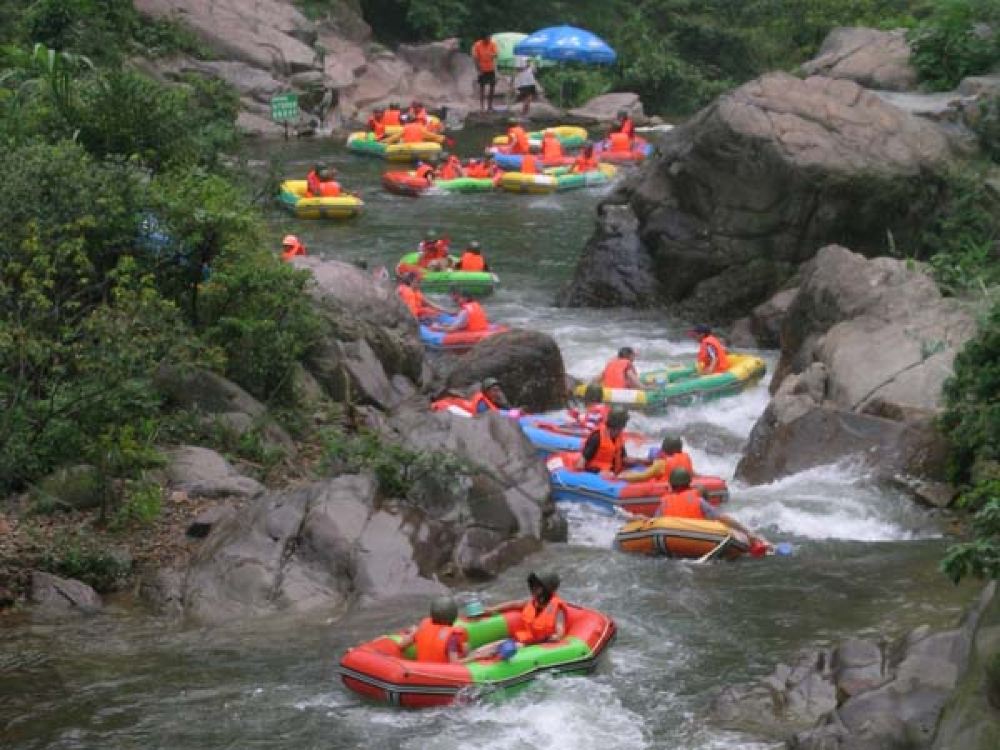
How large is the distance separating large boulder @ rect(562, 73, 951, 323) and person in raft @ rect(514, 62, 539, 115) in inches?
662

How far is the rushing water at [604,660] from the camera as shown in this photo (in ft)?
35.0

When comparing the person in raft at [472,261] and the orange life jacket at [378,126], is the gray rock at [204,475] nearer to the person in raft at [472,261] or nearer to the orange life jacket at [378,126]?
the person in raft at [472,261]

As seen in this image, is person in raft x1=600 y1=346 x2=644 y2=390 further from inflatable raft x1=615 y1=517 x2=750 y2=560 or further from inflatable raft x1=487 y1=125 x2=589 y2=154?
inflatable raft x1=487 y1=125 x2=589 y2=154

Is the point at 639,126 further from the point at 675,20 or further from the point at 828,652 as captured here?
the point at 828,652

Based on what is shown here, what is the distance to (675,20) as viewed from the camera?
45906 millimetres

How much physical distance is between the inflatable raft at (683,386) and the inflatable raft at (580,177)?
12535 mm

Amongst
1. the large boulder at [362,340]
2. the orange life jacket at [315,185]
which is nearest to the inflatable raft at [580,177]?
the orange life jacket at [315,185]

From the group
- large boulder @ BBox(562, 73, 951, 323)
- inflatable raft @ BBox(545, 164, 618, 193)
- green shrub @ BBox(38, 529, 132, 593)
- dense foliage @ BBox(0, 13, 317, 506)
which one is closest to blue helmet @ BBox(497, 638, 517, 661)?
green shrub @ BBox(38, 529, 132, 593)

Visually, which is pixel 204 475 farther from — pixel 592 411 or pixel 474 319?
pixel 474 319

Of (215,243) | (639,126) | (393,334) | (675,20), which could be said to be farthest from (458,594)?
(675,20)

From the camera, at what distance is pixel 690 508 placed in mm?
14914

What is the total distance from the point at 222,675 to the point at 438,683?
5.24 ft

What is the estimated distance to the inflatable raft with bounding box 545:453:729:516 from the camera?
1603 cm

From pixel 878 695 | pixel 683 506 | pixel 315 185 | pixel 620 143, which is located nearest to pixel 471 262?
pixel 315 185
